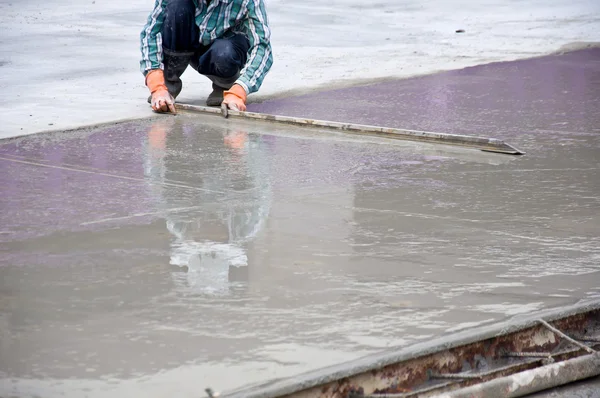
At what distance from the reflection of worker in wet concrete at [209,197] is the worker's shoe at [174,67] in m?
0.47

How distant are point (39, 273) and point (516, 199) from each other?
1711mm

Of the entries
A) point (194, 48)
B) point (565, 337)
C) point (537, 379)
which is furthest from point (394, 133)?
point (537, 379)

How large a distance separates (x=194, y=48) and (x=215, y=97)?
0.29m

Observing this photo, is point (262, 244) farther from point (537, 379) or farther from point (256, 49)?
point (256, 49)

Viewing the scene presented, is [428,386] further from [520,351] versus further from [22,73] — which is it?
[22,73]

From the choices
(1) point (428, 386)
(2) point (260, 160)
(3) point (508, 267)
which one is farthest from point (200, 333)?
(2) point (260, 160)

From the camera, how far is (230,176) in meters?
3.95

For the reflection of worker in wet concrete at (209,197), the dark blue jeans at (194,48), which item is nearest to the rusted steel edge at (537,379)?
the reflection of worker in wet concrete at (209,197)

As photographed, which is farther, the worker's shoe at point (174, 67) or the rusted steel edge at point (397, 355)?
the worker's shoe at point (174, 67)

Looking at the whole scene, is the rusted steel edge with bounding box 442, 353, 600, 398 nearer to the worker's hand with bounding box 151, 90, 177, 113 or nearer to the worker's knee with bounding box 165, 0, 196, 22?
the worker's hand with bounding box 151, 90, 177, 113

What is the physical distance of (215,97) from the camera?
17.9 ft

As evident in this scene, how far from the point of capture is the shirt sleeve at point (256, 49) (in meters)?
5.13

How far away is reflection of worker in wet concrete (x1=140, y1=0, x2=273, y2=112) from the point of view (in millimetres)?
5113

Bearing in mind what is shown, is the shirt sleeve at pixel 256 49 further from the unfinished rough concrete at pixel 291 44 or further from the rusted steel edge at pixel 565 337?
the rusted steel edge at pixel 565 337
